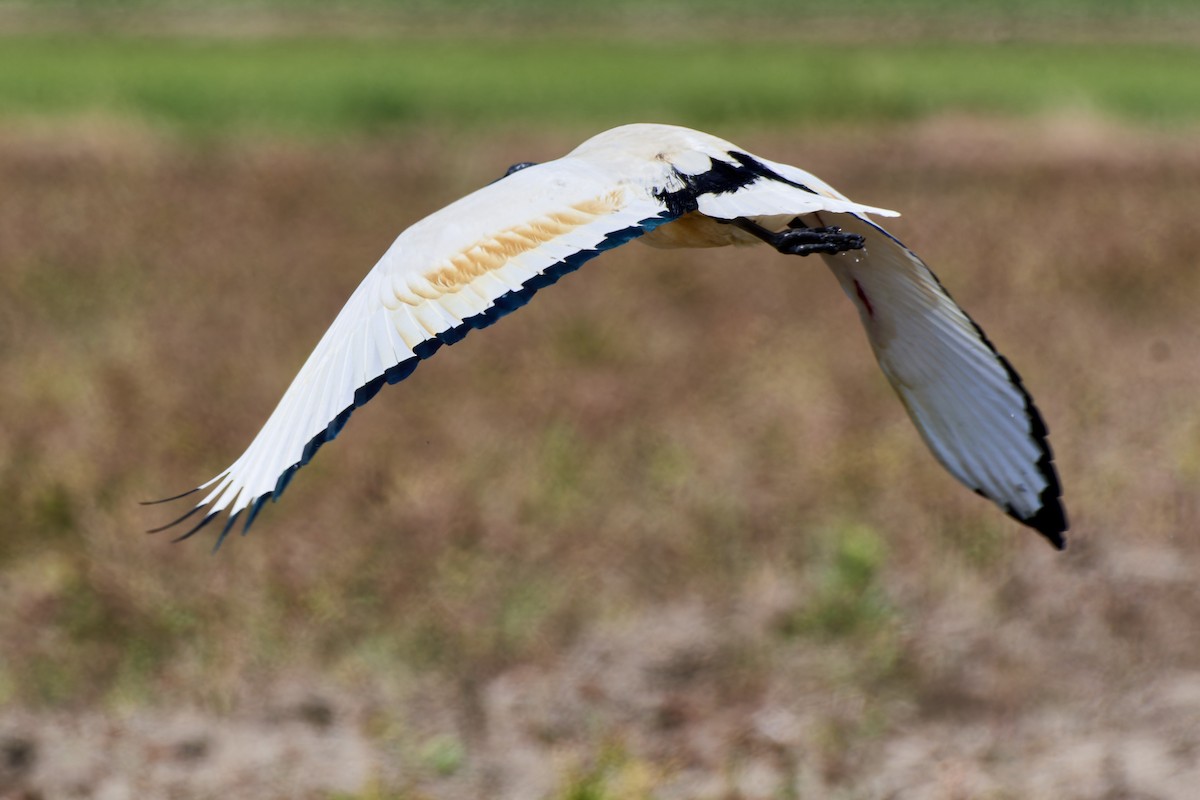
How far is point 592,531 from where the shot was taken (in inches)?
231

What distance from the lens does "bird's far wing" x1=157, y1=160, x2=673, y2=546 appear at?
276 centimetres

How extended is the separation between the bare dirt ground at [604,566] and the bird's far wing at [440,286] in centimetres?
163

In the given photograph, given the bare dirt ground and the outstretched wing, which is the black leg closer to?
the outstretched wing

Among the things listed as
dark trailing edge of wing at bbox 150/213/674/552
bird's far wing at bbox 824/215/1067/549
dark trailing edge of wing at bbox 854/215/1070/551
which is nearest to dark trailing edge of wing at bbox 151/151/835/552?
dark trailing edge of wing at bbox 150/213/674/552

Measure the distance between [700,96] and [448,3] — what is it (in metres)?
19.5

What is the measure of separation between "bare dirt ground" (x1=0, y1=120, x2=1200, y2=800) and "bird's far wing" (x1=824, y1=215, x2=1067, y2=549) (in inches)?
46.8

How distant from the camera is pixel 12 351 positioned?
8141 millimetres

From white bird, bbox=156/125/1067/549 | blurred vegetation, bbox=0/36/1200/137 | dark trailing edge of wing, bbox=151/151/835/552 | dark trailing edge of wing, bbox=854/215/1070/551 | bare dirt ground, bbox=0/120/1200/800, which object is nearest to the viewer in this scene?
dark trailing edge of wing, bbox=151/151/835/552

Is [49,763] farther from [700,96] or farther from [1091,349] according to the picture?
[700,96]

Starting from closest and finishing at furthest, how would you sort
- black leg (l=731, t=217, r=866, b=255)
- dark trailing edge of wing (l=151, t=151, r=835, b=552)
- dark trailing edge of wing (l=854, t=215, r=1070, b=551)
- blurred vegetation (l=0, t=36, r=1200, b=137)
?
dark trailing edge of wing (l=151, t=151, r=835, b=552) < black leg (l=731, t=217, r=866, b=255) < dark trailing edge of wing (l=854, t=215, r=1070, b=551) < blurred vegetation (l=0, t=36, r=1200, b=137)

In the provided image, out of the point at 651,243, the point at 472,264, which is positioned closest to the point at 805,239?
the point at 651,243

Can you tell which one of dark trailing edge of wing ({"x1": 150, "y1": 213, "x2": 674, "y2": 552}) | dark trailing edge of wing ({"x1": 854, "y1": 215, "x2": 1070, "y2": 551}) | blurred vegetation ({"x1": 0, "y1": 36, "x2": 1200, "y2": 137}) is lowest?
dark trailing edge of wing ({"x1": 854, "y1": 215, "x2": 1070, "y2": 551})

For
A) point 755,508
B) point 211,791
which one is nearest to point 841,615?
point 755,508

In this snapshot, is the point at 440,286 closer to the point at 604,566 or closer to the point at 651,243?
the point at 651,243
